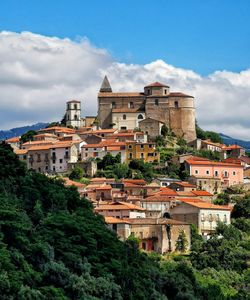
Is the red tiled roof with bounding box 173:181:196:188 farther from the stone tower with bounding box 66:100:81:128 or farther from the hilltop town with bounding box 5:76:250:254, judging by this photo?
the stone tower with bounding box 66:100:81:128

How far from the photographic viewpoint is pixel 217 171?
270 feet

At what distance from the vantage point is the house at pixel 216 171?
267ft

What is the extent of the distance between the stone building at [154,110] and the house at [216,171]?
37.8ft

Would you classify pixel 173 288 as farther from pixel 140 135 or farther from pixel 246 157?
pixel 246 157

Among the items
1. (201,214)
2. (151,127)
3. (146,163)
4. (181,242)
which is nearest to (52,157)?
(146,163)

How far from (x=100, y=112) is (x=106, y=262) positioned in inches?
2077

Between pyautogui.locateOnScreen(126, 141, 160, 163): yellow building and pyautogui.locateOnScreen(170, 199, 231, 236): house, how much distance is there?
1450cm

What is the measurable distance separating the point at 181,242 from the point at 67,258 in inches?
876

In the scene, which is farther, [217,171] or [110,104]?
[110,104]

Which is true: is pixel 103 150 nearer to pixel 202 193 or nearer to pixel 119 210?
pixel 202 193

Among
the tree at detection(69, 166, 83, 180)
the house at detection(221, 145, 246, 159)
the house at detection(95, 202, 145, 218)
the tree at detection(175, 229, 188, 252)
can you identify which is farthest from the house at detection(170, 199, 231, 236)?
the house at detection(221, 145, 246, 159)

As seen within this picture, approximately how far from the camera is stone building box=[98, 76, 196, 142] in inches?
3728

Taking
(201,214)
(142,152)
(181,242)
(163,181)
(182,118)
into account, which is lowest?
(181,242)

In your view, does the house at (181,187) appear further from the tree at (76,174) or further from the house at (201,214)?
the tree at (76,174)
